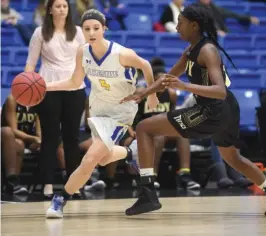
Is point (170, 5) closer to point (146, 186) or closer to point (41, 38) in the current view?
point (41, 38)

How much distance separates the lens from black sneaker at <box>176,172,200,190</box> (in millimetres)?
8438

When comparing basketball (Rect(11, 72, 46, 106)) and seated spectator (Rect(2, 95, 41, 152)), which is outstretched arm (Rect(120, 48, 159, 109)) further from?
seated spectator (Rect(2, 95, 41, 152))

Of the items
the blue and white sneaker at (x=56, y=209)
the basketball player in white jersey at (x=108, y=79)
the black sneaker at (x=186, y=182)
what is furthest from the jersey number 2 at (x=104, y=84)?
the black sneaker at (x=186, y=182)

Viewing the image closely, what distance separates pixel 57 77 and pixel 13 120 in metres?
1.13

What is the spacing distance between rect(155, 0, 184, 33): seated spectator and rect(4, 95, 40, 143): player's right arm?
3.62m

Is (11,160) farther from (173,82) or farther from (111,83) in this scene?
(173,82)

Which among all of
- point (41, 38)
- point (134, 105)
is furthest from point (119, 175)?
point (134, 105)

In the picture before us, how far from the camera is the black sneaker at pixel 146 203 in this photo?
548 centimetres

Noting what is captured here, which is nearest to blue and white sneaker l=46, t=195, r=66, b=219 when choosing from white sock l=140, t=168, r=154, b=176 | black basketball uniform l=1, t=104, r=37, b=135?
white sock l=140, t=168, r=154, b=176

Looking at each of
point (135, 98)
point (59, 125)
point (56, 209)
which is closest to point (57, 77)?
point (59, 125)

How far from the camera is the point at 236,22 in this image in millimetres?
12539

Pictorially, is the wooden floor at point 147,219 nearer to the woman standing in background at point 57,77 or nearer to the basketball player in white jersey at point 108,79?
the basketball player in white jersey at point 108,79

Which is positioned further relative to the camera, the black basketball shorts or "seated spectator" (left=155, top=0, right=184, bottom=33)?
"seated spectator" (left=155, top=0, right=184, bottom=33)

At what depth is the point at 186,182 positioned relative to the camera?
8.48 m
